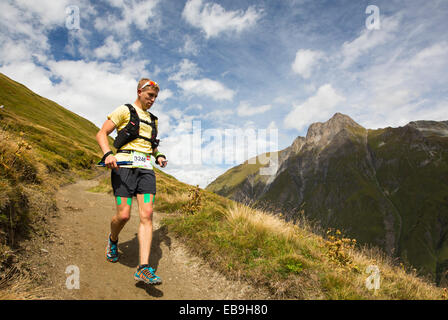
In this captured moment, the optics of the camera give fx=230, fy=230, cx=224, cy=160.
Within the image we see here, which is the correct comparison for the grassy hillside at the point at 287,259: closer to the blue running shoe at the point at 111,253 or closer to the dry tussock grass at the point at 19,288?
the blue running shoe at the point at 111,253

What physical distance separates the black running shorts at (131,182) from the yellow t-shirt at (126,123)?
255mm

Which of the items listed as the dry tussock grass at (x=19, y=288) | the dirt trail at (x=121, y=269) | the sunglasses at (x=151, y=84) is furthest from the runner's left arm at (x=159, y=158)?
the dry tussock grass at (x=19, y=288)

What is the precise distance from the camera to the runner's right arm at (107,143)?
378 centimetres

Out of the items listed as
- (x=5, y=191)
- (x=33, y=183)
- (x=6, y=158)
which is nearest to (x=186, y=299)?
(x=5, y=191)

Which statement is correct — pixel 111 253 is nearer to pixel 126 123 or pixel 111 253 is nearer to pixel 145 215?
pixel 145 215

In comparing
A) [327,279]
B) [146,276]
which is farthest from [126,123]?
[327,279]

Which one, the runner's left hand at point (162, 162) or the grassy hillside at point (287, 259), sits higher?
the runner's left hand at point (162, 162)

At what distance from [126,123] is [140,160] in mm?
727

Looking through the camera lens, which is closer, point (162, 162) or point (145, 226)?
point (145, 226)

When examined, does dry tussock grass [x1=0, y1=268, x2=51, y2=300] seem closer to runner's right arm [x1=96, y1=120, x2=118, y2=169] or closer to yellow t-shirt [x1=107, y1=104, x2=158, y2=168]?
runner's right arm [x1=96, y1=120, x2=118, y2=169]

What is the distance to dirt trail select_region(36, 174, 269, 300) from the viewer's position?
355 centimetres

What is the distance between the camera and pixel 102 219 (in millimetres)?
6926

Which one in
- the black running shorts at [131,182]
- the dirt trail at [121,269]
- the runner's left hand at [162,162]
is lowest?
the dirt trail at [121,269]

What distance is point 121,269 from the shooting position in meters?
4.24
